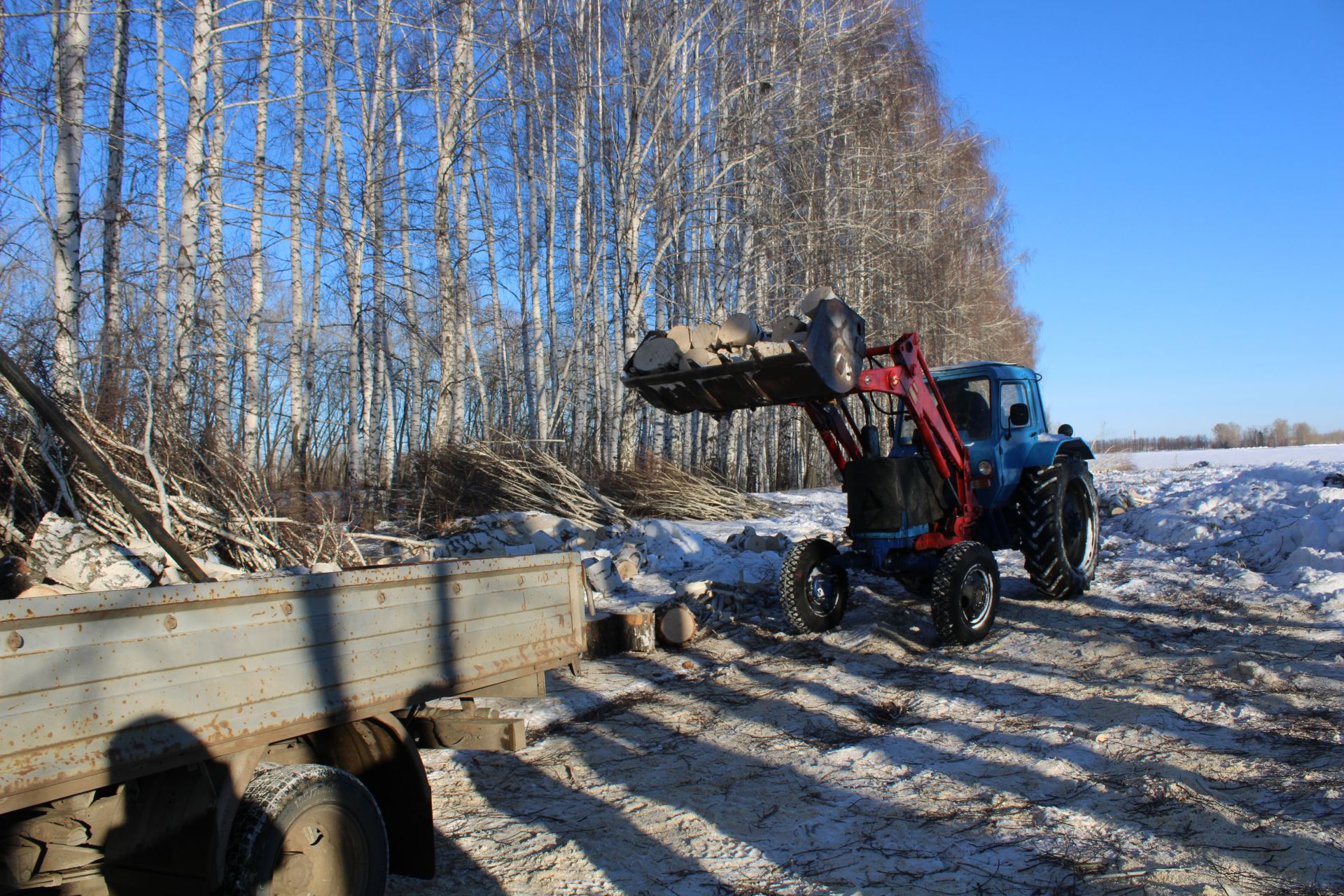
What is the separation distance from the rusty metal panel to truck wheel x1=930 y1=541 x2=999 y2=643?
411cm

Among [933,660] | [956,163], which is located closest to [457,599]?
[933,660]

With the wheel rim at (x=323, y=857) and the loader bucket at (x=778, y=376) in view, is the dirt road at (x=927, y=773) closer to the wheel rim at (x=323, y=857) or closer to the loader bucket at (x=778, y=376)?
the wheel rim at (x=323, y=857)

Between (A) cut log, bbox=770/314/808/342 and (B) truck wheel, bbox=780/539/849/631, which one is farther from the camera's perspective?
(B) truck wheel, bbox=780/539/849/631

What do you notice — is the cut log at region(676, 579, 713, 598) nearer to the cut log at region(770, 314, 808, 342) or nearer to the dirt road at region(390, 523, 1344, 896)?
the dirt road at region(390, 523, 1344, 896)

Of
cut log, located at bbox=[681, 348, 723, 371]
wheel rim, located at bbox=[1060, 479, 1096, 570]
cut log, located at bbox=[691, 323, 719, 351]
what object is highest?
cut log, located at bbox=[691, 323, 719, 351]

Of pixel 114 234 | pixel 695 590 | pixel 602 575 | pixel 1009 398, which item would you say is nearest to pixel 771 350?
pixel 695 590

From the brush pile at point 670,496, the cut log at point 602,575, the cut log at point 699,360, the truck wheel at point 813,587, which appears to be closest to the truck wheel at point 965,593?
the truck wheel at point 813,587

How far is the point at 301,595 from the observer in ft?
9.15

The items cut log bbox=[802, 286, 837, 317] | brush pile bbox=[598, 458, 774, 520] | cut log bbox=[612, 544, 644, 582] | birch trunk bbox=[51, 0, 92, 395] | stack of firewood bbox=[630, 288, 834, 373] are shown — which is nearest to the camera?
stack of firewood bbox=[630, 288, 834, 373]

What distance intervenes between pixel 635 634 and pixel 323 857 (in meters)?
4.74

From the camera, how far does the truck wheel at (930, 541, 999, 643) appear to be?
268 inches

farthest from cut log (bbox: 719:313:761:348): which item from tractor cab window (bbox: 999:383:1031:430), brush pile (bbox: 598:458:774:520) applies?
brush pile (bbox: 598:458:774:520)

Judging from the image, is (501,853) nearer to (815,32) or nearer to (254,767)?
(254,767)

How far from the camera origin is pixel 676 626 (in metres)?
7.53
